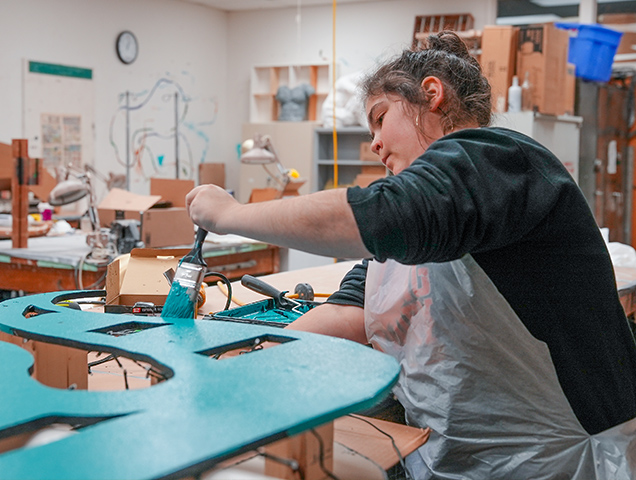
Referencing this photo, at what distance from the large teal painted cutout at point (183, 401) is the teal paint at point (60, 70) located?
561 centimetres

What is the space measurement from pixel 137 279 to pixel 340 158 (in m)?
5.66

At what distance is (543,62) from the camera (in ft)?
14.6

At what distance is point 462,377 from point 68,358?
59cm

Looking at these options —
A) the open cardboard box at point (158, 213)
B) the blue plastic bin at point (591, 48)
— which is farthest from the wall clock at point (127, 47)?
the blue plastic bin at point (591, 48)

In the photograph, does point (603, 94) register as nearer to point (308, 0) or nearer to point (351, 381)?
point (308, 0)

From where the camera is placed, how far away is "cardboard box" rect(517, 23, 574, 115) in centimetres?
442

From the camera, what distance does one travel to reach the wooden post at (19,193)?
3.08m

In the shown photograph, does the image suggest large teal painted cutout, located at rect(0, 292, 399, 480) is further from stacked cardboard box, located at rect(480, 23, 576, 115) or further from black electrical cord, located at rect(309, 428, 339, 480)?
stacked cardboard box, located at rect(480, 23, 576, 115)

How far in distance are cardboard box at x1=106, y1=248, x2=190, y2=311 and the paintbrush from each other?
0.48 m

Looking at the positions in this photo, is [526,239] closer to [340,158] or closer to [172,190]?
[172,190]

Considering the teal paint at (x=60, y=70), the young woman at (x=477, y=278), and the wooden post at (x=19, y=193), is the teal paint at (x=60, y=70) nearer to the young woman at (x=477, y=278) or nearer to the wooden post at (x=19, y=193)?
the wooden post at (x=19, y=193)

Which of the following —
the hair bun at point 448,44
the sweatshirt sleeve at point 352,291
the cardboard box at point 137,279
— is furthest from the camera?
the cardboard box at point 137,279

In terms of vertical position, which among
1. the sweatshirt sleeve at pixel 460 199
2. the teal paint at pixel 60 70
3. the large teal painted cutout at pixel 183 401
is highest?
the teal paint at pixel 60 70

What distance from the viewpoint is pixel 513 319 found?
107cm
